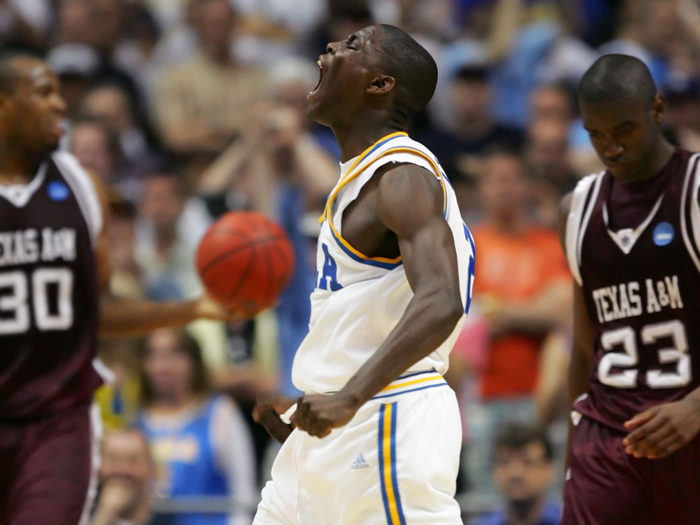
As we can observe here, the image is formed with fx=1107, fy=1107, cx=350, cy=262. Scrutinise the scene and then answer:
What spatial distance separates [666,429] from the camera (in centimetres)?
397

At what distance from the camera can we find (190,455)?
7.09 metres

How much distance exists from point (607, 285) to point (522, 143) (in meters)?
4.45

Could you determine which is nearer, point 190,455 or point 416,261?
point 416,261

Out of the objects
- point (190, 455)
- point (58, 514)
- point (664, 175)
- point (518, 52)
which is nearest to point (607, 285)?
point (664, 175)

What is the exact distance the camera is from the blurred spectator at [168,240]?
8.21 metres

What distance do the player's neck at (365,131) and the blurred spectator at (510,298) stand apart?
3.55 metres

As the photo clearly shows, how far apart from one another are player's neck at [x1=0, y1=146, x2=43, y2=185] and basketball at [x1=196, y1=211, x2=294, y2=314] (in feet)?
2.90

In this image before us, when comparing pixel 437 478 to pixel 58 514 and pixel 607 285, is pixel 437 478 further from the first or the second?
pixel 58 514

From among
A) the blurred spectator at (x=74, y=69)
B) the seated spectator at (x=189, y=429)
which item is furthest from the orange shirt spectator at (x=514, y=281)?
the blurred spectator at (x=74, y=69)

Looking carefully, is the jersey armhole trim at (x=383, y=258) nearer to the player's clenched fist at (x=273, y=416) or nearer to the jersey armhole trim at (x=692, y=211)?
the player's clenched fist at (x=273, y=416)

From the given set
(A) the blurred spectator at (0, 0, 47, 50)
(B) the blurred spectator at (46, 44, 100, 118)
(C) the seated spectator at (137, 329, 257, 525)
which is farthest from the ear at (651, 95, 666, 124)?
(A) the blurred spectator at (0, 0, 47, 50)

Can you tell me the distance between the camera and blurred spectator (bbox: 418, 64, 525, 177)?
8922 millimetres

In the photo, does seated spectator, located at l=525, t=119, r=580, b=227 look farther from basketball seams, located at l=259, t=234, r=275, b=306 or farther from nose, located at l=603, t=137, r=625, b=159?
nose, located at l=603, t=137, r=625, b=159

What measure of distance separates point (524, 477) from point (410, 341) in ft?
10.7
